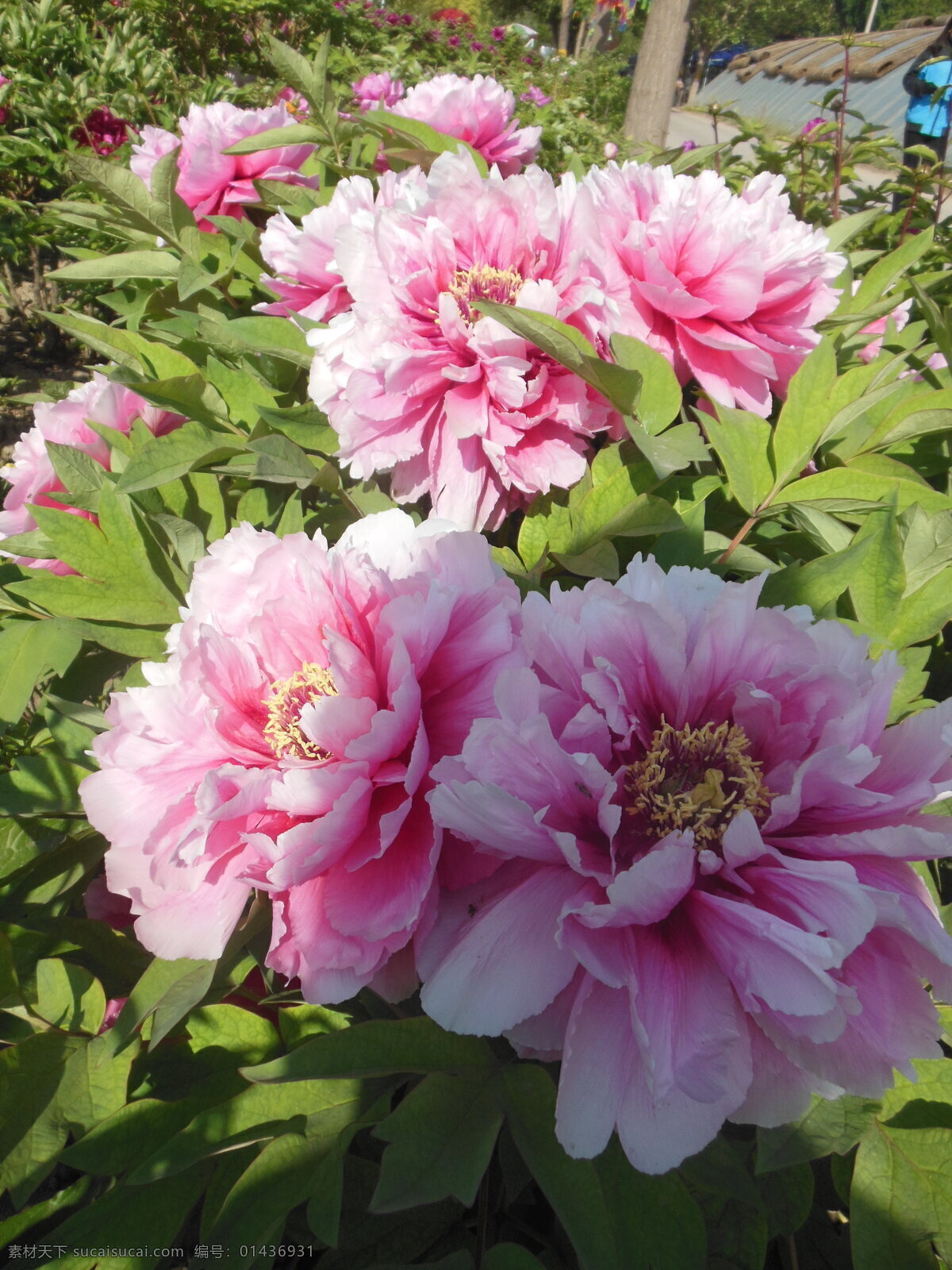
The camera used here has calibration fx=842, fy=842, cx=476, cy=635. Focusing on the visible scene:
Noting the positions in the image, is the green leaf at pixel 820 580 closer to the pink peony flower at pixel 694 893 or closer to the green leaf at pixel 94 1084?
the pink peony flower at pixel 694 893

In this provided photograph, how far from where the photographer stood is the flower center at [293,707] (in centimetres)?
78

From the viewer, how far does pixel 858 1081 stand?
562 millimetres

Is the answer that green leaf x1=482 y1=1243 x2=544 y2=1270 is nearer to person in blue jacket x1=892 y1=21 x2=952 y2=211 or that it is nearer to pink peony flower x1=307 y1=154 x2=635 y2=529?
pink peony flower x1=307 y1=154 x2=635 y2=529

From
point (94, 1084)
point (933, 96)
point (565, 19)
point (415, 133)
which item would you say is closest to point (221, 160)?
point (415, 133)

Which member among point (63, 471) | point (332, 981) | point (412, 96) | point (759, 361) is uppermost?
point (412, 96)

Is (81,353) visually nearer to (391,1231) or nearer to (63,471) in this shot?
(63,471)

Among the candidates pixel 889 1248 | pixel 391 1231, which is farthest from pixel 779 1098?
pixel 391 1231

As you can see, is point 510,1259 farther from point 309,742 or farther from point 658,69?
point 658,69

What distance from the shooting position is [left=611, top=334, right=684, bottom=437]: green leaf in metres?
0.93

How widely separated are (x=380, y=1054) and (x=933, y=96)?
398cm

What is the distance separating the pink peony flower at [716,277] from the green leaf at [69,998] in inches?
37.0

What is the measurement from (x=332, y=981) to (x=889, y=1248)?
1.69ft

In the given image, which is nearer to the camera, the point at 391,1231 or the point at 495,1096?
the point at 495,1096

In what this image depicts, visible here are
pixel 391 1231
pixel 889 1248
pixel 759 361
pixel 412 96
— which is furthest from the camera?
pixel 412 96
